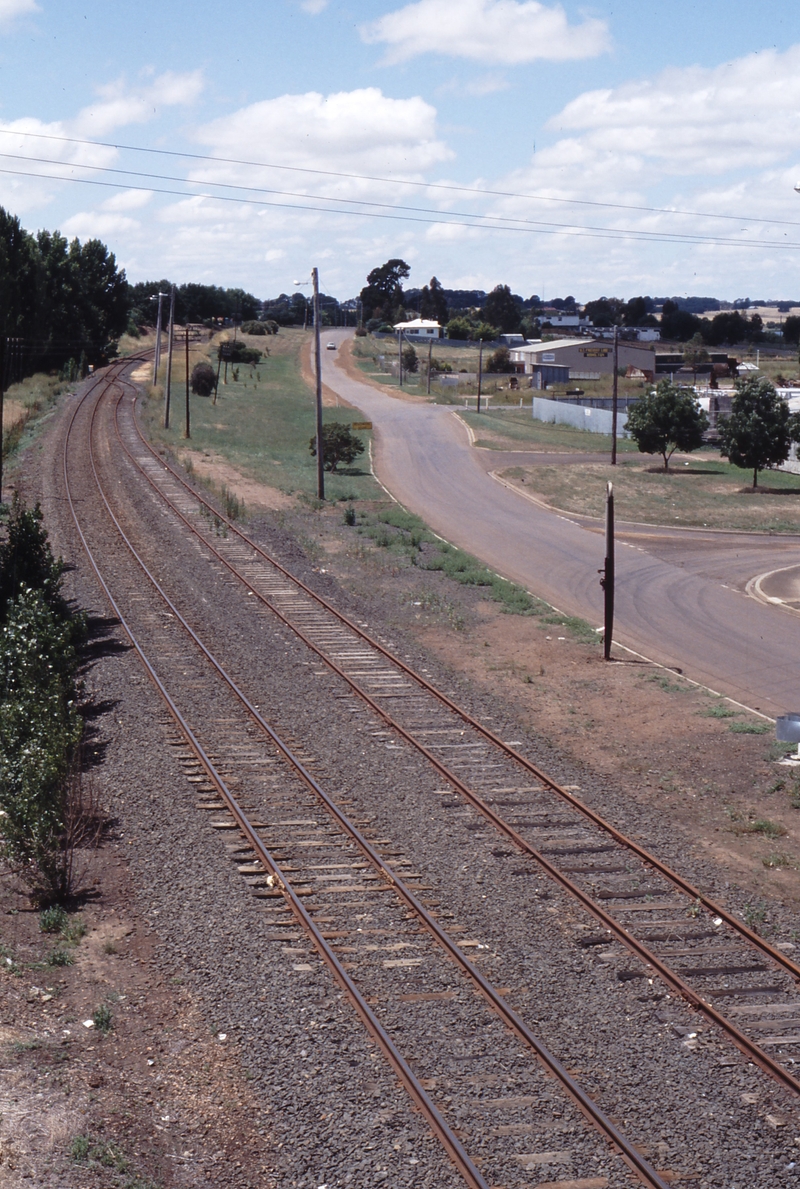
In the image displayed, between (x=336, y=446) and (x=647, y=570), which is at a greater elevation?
(x=336, y=446)

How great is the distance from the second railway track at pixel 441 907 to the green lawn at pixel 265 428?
1101 inches

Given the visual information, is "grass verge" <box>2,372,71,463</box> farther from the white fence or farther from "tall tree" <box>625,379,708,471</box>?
the white fence

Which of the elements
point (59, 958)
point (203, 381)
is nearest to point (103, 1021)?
point (59, 958)

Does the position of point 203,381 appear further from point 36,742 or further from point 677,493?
point 36,742

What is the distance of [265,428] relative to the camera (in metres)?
68.5

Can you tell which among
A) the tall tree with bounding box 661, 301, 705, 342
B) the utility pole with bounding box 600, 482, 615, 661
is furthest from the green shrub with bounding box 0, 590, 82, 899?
the tall tree with bounding box 661, 301, 705, 342

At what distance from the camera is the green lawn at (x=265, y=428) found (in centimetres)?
4875

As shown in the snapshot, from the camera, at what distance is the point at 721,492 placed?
5341 cm

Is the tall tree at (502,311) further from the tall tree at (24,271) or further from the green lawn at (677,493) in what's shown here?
the green lawn at (677,493)

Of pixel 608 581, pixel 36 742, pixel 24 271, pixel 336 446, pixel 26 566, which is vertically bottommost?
pixel 36 742

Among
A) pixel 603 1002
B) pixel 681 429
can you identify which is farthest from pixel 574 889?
pixel 681 429

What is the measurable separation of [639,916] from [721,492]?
45.2 metres

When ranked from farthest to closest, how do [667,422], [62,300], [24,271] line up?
[62,300]
[24,271]
[667,422]

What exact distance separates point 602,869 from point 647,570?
24846 millimetres
